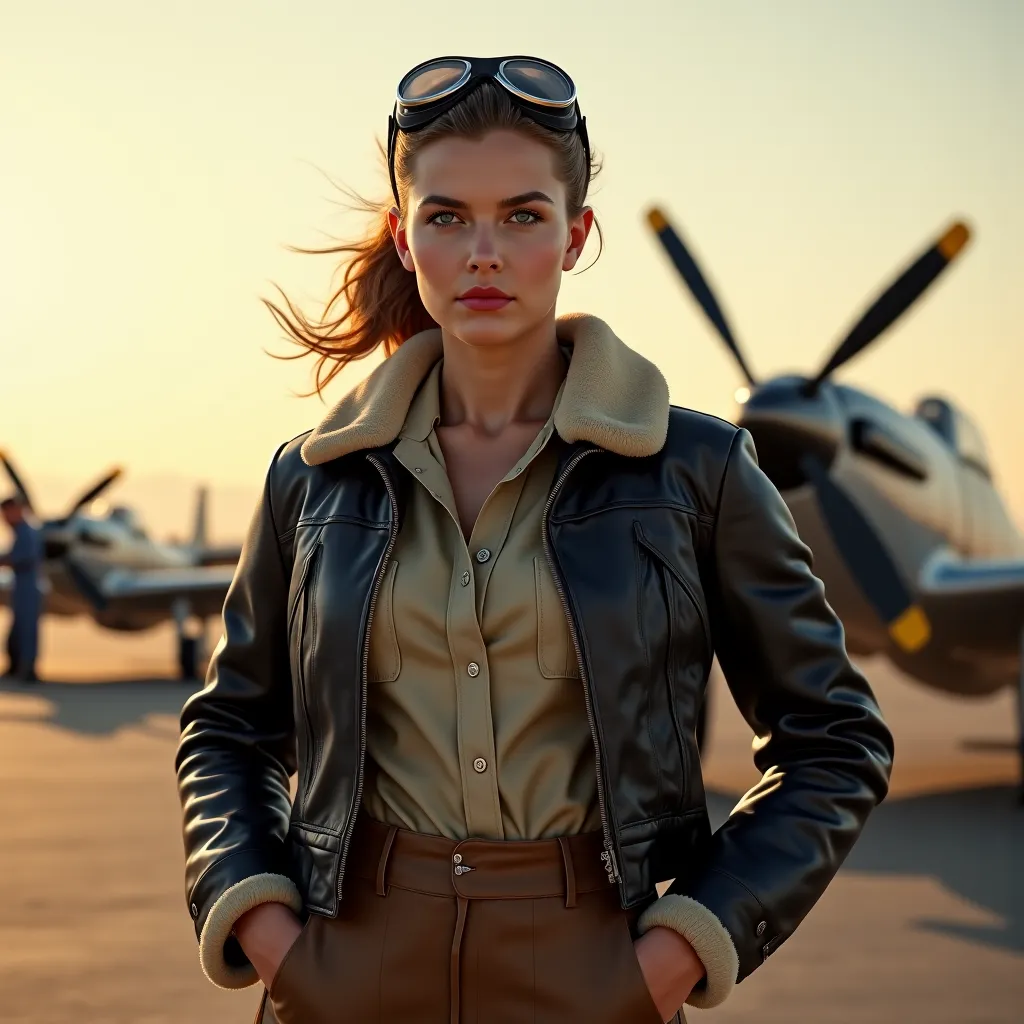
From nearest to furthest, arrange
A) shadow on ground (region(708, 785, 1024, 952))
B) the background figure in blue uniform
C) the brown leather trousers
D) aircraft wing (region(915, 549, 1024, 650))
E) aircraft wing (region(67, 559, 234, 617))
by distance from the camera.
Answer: the brown leather trousers, shadow on ground (region(708, 785, 1024, 952)), aircraft wing (region(915, 549, 1024, 650)), the background figure in blue uniform, aircraft wing (region(67, 559, 234, 617))

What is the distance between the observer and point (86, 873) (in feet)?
24.9

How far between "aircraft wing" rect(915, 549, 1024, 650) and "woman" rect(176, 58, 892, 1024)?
10.1m

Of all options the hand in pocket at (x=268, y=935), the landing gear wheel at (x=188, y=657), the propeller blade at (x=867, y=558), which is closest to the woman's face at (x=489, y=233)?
the hand in pocket at (x=268, y=935)

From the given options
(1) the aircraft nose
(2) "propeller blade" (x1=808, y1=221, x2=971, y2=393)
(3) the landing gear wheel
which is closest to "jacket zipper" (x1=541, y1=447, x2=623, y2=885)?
(1) the aircraft nose

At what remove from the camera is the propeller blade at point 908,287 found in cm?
1111

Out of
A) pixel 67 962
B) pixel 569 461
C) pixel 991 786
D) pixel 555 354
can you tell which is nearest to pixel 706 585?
pixel 569 461

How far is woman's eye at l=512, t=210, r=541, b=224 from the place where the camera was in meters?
2.06

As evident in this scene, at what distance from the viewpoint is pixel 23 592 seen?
1962 cm

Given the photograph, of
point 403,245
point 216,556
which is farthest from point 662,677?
point 216,556

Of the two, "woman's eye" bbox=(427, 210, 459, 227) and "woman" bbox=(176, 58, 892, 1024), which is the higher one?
"woman's eye" bbox=(427, 210, 459, 227)

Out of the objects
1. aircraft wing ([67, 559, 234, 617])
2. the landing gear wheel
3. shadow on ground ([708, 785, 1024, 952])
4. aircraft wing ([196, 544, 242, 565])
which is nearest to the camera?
shadow on ground ([708, 785, 1024, 952])

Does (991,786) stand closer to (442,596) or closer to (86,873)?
Answer: (86,873)

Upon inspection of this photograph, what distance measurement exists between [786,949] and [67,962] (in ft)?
9.40

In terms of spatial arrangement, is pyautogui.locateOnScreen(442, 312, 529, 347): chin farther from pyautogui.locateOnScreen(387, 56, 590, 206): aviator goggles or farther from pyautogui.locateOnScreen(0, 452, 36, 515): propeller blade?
pyautogui.locateOnScreen(0, 452, 36, 515): propeller blade
